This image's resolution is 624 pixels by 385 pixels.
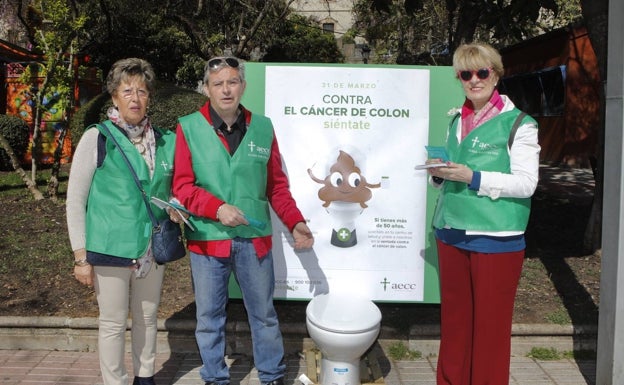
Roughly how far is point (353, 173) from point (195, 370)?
1693mm

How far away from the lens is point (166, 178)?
3.34m

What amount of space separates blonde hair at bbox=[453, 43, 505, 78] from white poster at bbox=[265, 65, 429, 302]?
90 centimetres

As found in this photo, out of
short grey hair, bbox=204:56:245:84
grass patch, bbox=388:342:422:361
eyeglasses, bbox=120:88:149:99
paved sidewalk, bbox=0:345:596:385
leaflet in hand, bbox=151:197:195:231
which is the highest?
short grey hair, bbox=204:56:245:84

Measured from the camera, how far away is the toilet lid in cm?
342

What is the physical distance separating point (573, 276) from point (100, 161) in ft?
14.3

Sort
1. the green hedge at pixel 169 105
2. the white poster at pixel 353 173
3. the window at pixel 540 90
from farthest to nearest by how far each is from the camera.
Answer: the window at pixel 540 90 < the green hedge at pixel 169 105 < the white poster at pixel 353 173

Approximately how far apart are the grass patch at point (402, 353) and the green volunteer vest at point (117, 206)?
2.11 m

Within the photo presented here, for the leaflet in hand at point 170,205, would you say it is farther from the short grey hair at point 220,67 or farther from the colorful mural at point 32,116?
the colorful mural at point 32,116

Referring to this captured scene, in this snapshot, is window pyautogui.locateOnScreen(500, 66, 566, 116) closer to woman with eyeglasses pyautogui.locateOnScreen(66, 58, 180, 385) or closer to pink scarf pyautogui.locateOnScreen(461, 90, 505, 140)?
pink scarf pyautogui.locateOnScreen(461, 90, 505, 140)

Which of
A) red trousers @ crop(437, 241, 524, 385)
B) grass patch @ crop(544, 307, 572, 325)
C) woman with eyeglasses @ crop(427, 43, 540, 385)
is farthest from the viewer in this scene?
grass patch @ crop(544, 307, 572, 325)

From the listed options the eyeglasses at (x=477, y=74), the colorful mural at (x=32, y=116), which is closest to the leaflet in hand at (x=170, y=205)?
the eyeglasses at (x=477, y=74)

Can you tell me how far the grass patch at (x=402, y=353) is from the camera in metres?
4.49

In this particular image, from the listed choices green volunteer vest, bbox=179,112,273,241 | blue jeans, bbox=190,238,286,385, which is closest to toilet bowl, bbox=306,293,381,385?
blue jeans, bbox=190,238,286,385

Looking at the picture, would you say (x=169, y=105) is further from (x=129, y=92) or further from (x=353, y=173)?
(x=129, y=92)
